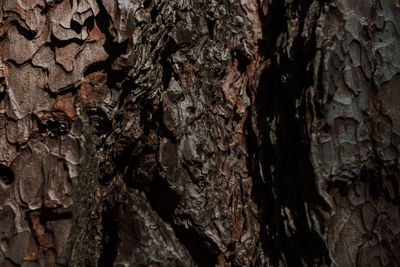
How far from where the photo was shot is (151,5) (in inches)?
42.0

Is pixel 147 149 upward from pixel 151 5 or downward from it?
downward

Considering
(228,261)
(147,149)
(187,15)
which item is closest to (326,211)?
(228,261)

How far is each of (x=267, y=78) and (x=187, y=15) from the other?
258mm

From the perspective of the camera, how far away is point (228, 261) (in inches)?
43.8

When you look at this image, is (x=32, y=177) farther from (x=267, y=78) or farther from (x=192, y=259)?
(x=267, y=78)

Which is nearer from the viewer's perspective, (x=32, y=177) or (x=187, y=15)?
(x=32, y=177)

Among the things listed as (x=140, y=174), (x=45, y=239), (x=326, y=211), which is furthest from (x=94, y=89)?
(x=326, y=211)

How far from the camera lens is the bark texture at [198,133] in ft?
3.25

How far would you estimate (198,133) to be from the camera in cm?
110

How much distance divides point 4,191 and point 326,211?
73cm

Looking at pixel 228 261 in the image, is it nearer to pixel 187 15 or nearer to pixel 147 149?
pixel 147 149

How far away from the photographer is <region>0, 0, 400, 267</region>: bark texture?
39.0 inches

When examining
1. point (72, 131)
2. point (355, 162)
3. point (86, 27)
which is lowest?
point (355, 162)

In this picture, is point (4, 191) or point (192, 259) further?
point (192, 259)
